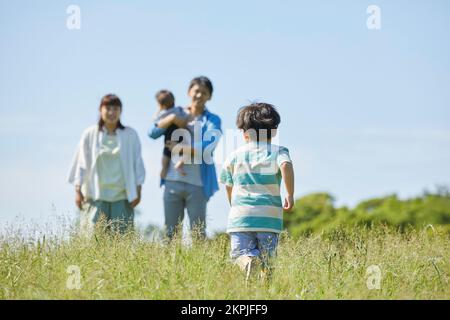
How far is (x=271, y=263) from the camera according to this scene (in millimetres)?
6199

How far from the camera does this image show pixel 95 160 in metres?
9.23

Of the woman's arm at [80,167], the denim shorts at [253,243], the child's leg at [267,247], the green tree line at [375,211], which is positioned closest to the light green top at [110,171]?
the woman's arm at [80,167]

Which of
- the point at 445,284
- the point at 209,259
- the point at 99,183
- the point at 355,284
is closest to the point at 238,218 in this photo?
the point at 209,259

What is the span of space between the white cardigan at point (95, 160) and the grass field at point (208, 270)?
2284mm

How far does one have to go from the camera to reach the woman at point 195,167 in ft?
29.6

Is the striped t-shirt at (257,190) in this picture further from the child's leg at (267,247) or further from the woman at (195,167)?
the woman at (195,167)

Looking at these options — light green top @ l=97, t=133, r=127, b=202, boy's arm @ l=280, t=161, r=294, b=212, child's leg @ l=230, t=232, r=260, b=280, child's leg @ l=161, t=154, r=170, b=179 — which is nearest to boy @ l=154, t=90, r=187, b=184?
child's leg @ l=161, t=154, r=170, b=179

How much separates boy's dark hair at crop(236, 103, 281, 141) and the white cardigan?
292cm

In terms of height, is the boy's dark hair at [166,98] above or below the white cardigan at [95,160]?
above

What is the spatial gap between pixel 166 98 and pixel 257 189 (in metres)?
3.69

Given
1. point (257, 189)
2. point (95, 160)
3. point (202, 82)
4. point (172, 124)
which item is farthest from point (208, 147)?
point (257, 189)

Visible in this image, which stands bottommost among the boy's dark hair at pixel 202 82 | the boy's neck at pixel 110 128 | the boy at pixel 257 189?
the boy at pixel 257 189

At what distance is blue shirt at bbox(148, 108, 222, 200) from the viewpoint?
9.05 m

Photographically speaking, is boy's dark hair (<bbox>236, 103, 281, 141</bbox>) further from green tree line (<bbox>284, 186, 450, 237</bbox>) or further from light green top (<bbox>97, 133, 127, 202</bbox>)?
green tree line (<bbox>284, 186, 450, 237</bbox>)
